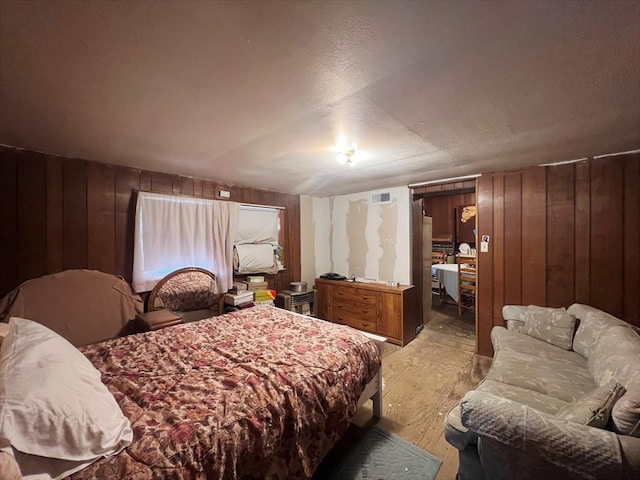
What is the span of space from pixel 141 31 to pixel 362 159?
1.89m

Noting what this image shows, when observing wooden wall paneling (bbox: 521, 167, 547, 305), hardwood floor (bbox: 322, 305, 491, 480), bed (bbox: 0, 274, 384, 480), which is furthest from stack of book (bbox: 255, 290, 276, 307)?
wooden wall paneling (bbox: 521, 167, 547, 305)

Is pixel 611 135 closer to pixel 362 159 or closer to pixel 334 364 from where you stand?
pixel 362 159

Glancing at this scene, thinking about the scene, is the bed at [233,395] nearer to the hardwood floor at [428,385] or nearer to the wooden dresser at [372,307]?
the hardwood floor at [428,385]

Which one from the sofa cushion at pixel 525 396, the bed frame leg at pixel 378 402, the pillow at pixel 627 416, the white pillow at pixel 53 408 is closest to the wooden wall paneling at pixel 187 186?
the white pillow at pixel 53 408

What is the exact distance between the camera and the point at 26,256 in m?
2.19

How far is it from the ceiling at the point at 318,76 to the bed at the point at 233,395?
154 cm

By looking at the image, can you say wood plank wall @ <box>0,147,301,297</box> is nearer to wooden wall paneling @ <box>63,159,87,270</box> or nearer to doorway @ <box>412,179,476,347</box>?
wooden wall paneling @ <box>63,159,87,270</box>

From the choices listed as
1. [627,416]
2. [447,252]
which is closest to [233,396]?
[627,416]

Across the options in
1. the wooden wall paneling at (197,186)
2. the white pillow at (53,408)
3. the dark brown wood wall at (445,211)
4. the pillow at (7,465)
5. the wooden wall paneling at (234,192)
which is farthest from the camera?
the dark brown wood wall at (445,211)

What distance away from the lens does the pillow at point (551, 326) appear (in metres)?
2.24

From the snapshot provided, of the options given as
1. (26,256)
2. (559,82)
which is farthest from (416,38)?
(26,256)

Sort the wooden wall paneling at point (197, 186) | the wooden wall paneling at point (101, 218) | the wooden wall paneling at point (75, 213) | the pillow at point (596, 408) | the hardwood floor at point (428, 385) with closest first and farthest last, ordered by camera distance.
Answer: the pillow at point (596, 408)
the hardwood floor at point (428, 385)
the wooden wall paneling at point (75, 213)
the wooden wall paneling at point (101, 218)
the wooden wall paneling at point (197, 186)

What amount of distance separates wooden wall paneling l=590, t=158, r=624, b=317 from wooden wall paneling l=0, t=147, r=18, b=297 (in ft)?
17.0

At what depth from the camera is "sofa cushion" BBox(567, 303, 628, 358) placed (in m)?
1.96
